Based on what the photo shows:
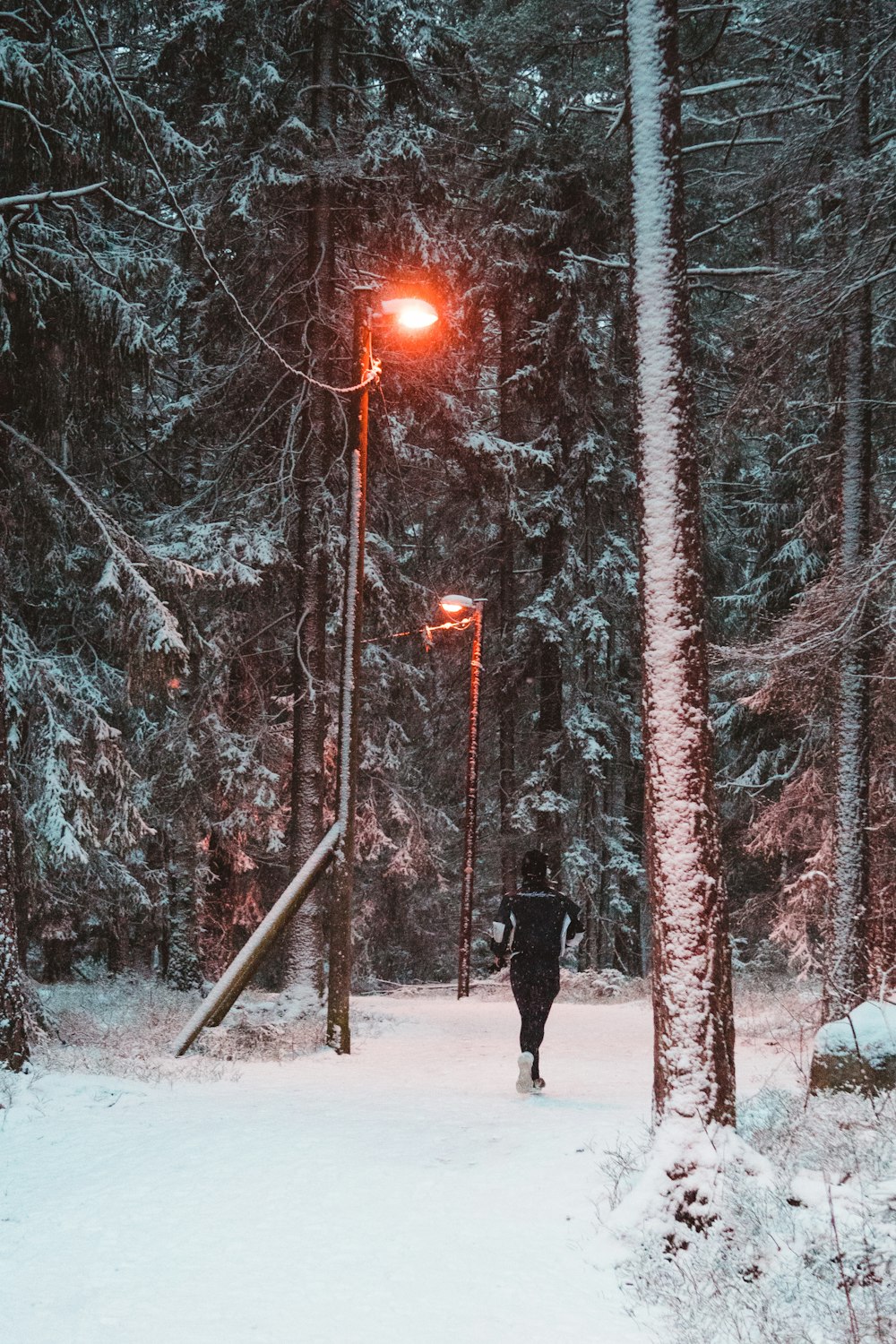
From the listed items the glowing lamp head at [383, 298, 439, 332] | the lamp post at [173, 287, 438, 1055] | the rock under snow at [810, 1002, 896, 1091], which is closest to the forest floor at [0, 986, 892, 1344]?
the lamp post at [173, 287, 438, 1055]

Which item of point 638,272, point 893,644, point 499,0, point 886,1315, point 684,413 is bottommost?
point 886,1315

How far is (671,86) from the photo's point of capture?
5.83m

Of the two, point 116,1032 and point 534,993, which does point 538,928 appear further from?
point 116,1032

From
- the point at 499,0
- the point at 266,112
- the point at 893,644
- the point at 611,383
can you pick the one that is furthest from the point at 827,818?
the point at 499,0

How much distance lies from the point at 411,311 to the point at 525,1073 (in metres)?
7.15

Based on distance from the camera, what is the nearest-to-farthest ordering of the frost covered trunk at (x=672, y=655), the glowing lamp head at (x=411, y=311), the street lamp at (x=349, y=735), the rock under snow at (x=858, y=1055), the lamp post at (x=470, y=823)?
the frost covered trunk at (x=672, y=655) < the rock under snow at (x=858, y=1055) < the glowing lamp head at (x=411, y=311) < the street lamp at (x=349, y=735) < the lamp post at (x=470, y=823)

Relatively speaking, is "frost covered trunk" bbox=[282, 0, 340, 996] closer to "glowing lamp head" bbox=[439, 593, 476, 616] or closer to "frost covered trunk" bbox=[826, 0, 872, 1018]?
"glowing lamp head" bbox=[439, 593, 476, 616]

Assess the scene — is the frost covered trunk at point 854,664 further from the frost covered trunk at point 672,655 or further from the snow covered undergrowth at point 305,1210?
the frost covered trunk at point 672,655

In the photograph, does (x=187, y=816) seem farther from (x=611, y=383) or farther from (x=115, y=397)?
(x=611, y=383)

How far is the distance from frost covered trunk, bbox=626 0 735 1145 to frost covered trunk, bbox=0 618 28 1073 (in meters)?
5.47

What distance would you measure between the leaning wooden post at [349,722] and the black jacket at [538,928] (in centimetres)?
213

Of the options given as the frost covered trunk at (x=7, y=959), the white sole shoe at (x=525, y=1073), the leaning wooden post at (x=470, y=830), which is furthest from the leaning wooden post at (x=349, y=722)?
the leaning wooden post at (x=470, y=830)

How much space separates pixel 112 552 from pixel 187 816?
654 centimetres

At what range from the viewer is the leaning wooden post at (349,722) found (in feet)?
33.2
